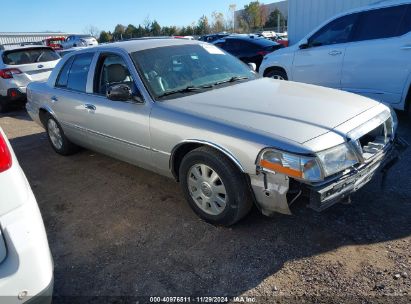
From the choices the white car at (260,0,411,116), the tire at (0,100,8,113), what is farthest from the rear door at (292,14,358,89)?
the tire at (0,100,8,113)

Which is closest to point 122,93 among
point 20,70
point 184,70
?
point 184,70

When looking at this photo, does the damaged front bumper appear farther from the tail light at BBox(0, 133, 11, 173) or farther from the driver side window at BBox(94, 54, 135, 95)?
the driver side window at BBox(94, 54, 135, 95)

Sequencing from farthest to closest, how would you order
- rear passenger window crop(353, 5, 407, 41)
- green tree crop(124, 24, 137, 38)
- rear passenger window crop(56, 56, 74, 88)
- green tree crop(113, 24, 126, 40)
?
green tree crop(113, 24, 126, 40) → green tree crop(124, 24, 137, 38) → rear passenger window crop(353, 5, 407, 41) → rear passenger window crop(56, 56, 74, 88)

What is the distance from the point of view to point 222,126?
9.80ft

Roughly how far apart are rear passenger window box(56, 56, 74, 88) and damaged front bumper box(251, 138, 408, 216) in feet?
10.8

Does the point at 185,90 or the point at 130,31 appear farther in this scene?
the point at 130,31

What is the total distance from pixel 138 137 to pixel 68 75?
6.18ft

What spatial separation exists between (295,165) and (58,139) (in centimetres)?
405

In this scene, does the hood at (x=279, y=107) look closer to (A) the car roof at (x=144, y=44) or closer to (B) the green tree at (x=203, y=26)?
(A) the car roof at (x=144, y=44)

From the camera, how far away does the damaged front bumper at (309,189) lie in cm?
258

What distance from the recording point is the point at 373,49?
561cm

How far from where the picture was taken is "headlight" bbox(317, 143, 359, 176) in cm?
261

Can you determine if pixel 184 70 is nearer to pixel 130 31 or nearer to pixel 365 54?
pixel 365 54

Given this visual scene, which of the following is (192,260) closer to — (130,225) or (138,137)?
(130,225)
